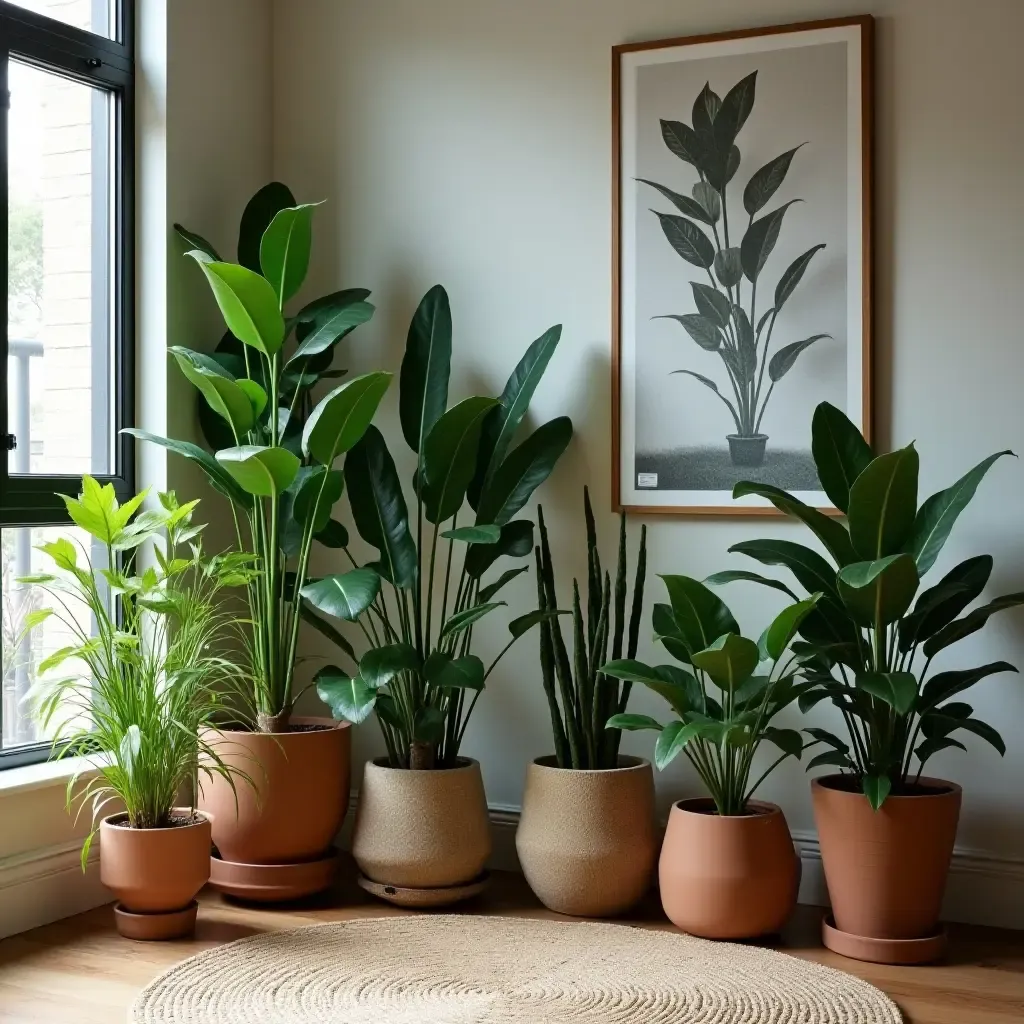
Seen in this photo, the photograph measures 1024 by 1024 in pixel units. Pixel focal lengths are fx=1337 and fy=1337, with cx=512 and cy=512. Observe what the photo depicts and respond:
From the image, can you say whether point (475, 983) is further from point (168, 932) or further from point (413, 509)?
point (413, 509)

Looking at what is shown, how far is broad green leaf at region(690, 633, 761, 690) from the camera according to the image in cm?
277

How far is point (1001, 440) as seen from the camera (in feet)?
Result: 10.2

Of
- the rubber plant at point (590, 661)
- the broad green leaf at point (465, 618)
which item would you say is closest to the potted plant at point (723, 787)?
the rubber plant at point (590, 661)

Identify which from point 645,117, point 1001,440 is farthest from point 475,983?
point 645,117

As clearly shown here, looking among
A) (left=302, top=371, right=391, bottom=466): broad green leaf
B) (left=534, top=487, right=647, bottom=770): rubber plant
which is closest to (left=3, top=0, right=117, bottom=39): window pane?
(left=302, top=371, right=391, bottom=466): broad green leaf

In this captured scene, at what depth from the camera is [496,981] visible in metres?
2.67

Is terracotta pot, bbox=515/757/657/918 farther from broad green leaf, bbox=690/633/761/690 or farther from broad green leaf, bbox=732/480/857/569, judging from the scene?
broad green leaf, bbox=732/480/857/569

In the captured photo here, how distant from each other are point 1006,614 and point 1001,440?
1.32ft

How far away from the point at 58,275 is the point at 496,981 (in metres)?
1.98

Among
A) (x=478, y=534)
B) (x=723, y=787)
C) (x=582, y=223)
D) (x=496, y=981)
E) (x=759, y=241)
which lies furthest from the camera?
(x=582, y=223)

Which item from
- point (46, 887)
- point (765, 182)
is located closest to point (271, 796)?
point (46, 887)

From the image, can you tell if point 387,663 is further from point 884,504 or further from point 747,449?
point 884,504

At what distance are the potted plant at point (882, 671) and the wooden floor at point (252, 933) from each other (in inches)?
4.0

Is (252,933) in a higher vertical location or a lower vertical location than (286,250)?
lower
